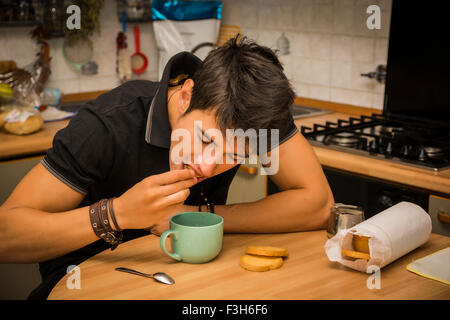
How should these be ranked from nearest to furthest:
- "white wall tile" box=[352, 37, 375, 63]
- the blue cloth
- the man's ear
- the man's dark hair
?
the man's dark hair → the man's ear → "white wall tile" box=[352, 37, 375, 63] → the blue cloth

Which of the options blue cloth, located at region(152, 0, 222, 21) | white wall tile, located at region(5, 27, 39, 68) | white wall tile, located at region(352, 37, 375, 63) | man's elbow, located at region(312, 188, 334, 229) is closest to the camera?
man's elbow, located at region(312, 188, 334, 229)

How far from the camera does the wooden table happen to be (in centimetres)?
98

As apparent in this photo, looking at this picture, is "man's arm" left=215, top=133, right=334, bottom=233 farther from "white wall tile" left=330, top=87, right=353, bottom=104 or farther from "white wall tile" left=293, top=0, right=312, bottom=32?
"white wall tile" left=293, top=0, right=312, bottom=32

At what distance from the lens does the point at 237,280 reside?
1.03m

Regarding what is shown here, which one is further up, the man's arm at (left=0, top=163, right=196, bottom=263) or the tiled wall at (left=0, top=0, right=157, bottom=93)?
the tiled wall at (left=0, top=0, right=157, bottom=93)

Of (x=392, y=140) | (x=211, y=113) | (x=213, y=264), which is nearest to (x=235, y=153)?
(x=211, y=113)

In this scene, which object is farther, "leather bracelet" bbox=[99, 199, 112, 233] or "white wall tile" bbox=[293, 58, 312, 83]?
"white wall tile" bbox=[293, 58, 312, 83]

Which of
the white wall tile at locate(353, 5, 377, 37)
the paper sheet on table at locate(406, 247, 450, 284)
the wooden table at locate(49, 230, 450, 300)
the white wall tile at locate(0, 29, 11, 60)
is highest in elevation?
the white wall tile at locate(353, 5, 377, 37)

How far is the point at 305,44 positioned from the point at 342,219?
174 centimetres

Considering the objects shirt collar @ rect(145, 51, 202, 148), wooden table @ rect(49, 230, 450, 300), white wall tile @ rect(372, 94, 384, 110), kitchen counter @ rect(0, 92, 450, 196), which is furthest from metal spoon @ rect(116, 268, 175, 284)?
white wall tile @ rect(372, 94, 384, 110)

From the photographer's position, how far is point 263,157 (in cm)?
143

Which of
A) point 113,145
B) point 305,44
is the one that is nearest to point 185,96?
point 113,145

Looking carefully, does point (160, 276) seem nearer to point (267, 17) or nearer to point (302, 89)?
point (302, 89)

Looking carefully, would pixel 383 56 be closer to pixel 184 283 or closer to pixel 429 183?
pixel 429 183
